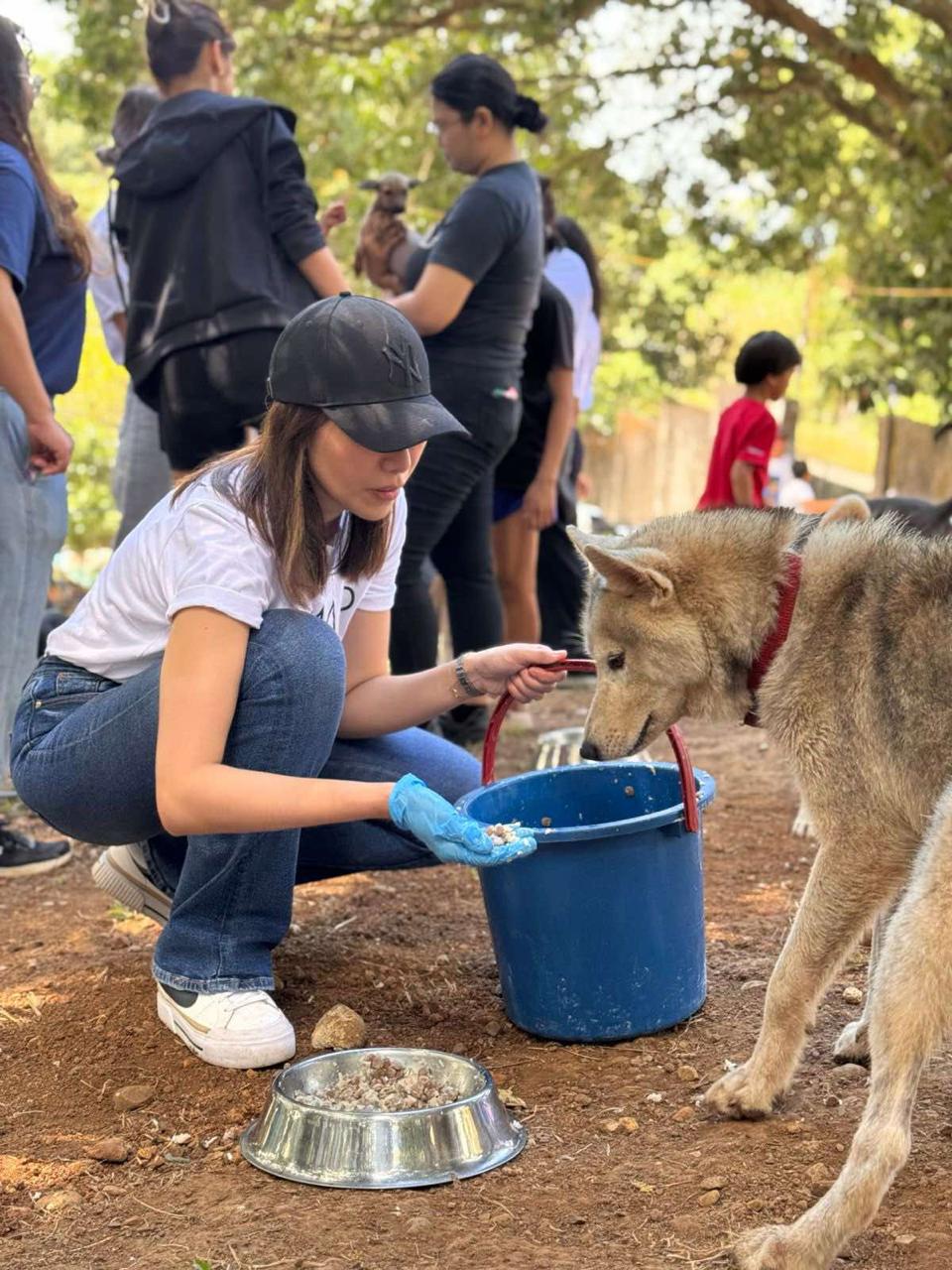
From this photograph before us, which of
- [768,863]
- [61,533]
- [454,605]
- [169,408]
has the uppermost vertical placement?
[169,408]

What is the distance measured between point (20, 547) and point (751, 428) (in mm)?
3896

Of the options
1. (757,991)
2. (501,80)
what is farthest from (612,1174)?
(501,80)

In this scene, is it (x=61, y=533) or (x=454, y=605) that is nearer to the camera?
(x=61, y=533)

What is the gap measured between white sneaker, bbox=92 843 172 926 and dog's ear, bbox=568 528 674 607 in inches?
59.1

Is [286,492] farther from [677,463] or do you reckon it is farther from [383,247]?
[677,463]

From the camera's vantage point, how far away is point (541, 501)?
707 centimetres

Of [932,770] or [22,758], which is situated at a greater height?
[932,770]

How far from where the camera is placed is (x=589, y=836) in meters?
3.33

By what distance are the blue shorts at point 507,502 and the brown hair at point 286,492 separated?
3989 mm

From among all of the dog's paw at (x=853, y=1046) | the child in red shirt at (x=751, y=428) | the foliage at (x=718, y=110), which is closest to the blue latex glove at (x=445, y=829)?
the dog's paw at (x=853, y=1046)

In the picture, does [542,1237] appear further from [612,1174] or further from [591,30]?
[591,30]

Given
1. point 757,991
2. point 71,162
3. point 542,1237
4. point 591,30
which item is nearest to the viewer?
point 542,1237

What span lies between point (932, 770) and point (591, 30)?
Result: 10.9 m

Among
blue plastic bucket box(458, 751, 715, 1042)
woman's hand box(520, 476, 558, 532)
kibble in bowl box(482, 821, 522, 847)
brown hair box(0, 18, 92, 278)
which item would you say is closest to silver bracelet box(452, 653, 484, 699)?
blue plastic bucket box(458, 751, 715, 1042)
